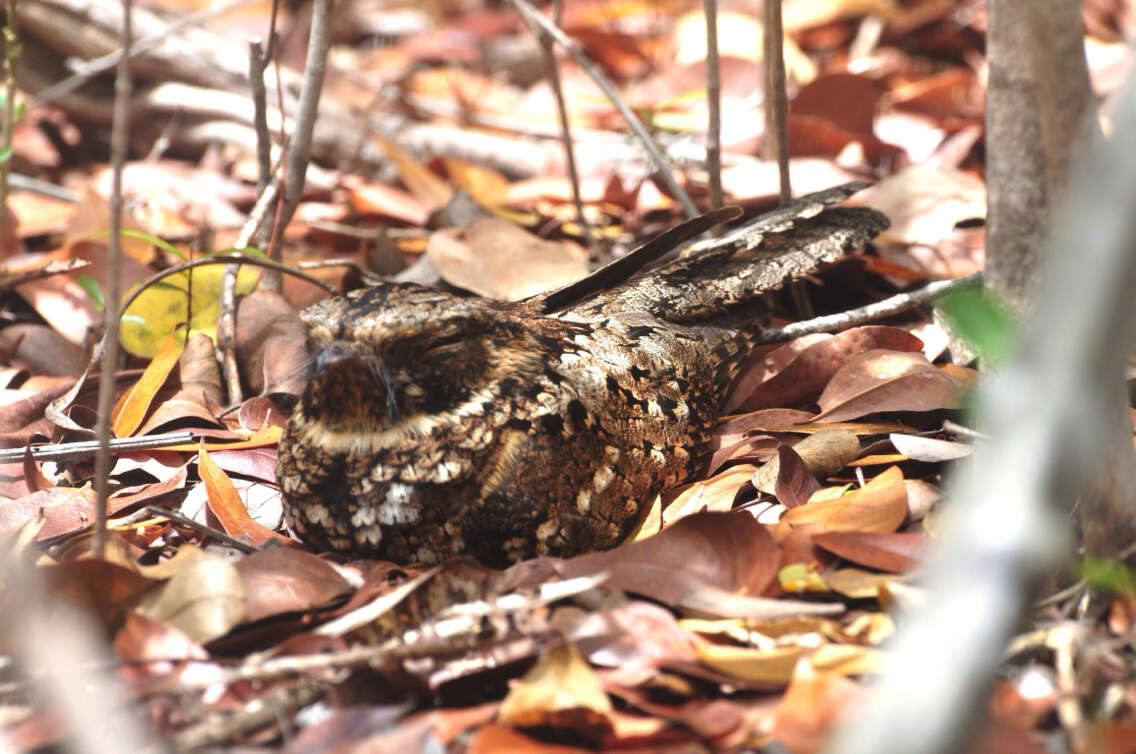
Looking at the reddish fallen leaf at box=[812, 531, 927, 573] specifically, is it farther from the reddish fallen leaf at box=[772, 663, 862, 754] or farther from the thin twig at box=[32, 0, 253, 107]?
the thin twig at box=[32, 0, 253, 107]

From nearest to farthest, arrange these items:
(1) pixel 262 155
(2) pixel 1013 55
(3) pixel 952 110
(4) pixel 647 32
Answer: (2) pixel 1013 55, (1) pixel 262 155, (3) pixel 952 110, (4) pixel 647 32

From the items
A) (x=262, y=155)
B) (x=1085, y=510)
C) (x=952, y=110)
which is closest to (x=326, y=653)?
(x=1085, y=510)

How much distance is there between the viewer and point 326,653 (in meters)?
1.96

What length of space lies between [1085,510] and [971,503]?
103cm

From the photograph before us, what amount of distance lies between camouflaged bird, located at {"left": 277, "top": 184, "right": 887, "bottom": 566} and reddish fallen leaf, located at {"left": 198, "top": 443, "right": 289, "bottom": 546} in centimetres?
11

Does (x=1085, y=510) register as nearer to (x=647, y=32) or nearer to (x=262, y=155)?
(x=262, y=155)

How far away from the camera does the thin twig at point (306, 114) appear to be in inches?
122

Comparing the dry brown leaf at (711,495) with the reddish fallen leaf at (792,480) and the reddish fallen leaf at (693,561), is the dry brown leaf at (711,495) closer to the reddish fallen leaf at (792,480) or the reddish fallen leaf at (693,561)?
the reddish fallen leaf at (792,480)

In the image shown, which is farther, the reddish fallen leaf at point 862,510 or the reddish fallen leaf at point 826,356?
the reddish fallen leaf at point 826,356

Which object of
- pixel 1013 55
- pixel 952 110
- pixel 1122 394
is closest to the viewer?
pixel 1122 394

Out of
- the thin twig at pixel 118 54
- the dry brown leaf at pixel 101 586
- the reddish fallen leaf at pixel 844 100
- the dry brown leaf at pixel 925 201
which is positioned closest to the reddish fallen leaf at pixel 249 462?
the dry brown leaf at pixel 101 586

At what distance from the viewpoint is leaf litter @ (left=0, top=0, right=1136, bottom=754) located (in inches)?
71.0

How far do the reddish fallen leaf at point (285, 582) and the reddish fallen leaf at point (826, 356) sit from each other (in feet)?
4.71

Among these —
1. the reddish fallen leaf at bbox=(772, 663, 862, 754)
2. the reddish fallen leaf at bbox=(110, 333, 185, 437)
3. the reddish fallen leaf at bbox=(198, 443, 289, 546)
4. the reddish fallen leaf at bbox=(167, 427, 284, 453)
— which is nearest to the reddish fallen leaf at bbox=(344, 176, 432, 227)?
the reddish fallen leaf at bbox=(110, 333, 185, 437)
